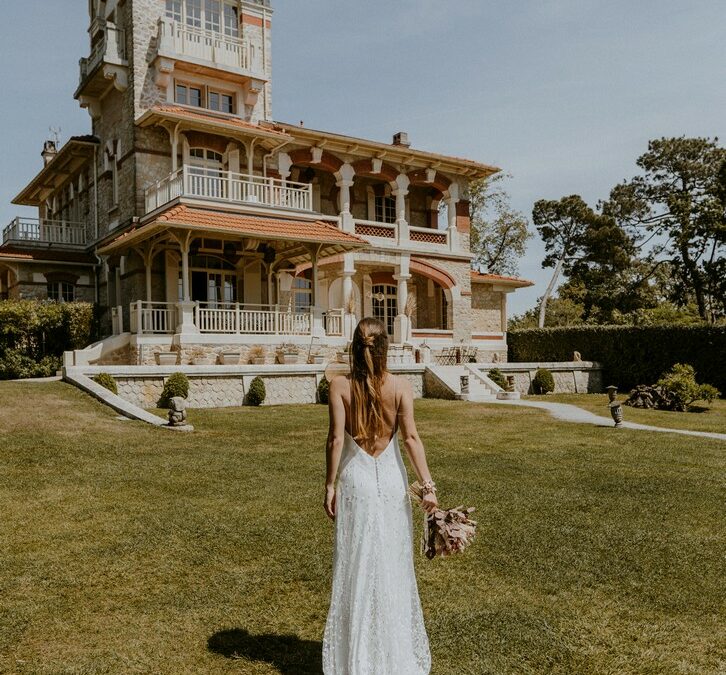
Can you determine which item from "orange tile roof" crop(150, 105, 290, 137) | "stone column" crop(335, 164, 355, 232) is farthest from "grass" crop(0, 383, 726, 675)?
"stone column" crop(335, 164, 355, 232)

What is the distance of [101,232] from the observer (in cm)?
2478

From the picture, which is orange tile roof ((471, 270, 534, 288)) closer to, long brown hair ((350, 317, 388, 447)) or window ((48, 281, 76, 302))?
window ((48, 281, 76, 302))

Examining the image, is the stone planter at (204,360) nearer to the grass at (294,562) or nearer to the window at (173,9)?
the grass at (294,562)

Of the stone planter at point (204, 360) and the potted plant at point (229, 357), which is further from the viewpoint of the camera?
the potted plant at point (229, 357)

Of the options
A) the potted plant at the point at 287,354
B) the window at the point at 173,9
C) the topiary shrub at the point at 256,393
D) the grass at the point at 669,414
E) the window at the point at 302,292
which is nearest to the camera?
the grass at the point at 669,414

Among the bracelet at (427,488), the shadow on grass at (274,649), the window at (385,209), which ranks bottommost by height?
the shadow on grass at (274,649)

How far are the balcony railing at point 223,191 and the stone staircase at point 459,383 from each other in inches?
275

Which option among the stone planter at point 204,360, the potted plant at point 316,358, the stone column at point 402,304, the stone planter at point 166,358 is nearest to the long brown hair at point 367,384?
the stone planter at point 166,358

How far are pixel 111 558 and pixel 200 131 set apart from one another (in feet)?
61.6

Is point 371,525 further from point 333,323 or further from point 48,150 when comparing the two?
point 48,150

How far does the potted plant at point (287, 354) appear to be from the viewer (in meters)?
20.1

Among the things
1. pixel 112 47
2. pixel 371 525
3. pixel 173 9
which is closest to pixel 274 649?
pixel 371 525

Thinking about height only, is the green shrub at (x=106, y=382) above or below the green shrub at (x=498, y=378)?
above

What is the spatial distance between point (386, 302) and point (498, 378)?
746 centimetres
